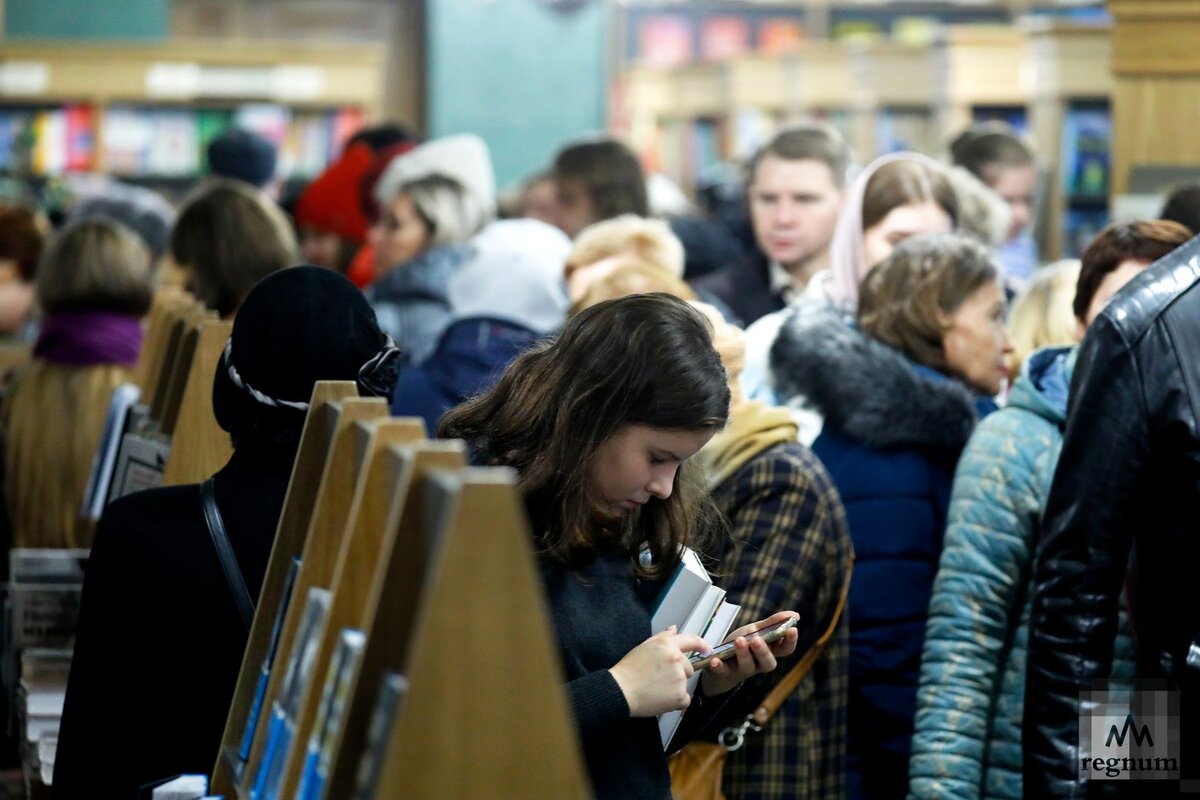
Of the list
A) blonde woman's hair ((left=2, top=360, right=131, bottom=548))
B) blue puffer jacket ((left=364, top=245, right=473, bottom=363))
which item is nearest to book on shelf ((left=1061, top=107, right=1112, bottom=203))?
blue puffer jacket ((left=364, top=245, right=473, bottom=363))

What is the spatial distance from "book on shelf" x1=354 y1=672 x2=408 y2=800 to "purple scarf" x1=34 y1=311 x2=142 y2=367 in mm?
2983

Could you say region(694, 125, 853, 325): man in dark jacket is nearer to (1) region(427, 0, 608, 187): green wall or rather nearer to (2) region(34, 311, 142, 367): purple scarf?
(2) region(34, 311, 142, 367): purple scarf

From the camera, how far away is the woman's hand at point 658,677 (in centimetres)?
186

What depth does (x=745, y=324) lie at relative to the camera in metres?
4.51

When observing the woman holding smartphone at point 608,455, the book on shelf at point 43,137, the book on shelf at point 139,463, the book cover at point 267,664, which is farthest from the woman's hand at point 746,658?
the book on shelf at point 43,137

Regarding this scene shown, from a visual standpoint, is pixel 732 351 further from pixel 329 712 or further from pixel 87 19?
pixel 87 19

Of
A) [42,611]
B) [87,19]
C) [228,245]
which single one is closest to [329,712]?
[42,611]

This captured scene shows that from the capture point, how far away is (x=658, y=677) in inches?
73.2

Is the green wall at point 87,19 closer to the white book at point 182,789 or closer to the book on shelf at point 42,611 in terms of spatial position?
the book on shelf at point 42,611

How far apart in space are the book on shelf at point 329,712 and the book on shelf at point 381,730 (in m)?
0.09

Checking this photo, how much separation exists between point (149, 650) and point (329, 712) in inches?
25.1

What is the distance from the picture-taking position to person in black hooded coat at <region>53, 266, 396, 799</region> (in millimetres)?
2057

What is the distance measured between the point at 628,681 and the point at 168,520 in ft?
2.03

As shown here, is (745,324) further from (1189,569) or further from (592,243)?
(1189,569)
